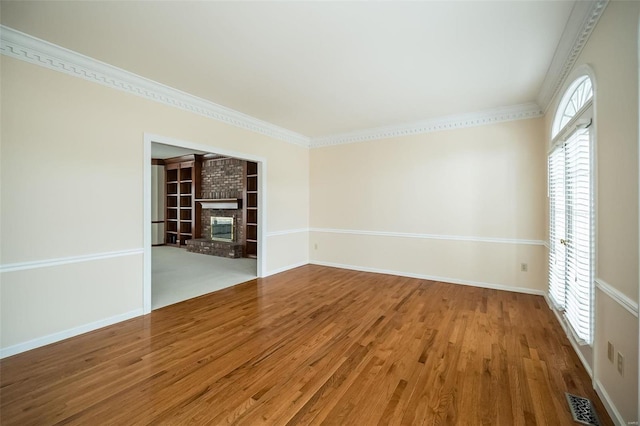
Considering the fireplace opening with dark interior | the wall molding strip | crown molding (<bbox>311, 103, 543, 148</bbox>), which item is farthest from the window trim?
the fireplace opening with dark interior

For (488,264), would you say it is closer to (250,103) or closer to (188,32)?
(250,103)

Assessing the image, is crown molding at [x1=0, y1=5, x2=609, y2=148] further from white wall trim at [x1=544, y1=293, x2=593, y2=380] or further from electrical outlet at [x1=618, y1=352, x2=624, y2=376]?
white wall trim at [x1=544, y1=293, x2=593, y2=380]

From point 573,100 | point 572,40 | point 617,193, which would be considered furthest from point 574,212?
point 572,40

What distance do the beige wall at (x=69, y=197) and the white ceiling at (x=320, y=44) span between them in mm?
455

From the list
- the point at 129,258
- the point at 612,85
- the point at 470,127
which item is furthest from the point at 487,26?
the point at 129,258

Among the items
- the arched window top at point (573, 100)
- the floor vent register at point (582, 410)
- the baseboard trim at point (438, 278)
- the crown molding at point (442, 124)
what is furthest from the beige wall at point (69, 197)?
the arched window top at point (573, 100)

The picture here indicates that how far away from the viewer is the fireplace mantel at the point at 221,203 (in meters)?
7.40

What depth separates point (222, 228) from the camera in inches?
311

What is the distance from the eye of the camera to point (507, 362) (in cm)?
234

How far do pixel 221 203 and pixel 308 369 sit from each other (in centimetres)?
629

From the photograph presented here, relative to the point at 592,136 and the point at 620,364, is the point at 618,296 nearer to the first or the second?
the point at 620,364

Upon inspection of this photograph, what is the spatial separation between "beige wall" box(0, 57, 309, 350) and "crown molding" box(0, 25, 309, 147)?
0.08 metres

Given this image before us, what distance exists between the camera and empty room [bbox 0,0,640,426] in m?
1.82

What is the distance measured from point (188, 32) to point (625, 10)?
10.1ft
